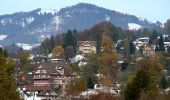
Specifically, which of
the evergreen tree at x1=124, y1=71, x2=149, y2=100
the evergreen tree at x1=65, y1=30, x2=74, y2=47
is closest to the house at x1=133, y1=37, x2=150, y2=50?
the evergreen tree at x1=65, y1=30, x2=74, y2=47

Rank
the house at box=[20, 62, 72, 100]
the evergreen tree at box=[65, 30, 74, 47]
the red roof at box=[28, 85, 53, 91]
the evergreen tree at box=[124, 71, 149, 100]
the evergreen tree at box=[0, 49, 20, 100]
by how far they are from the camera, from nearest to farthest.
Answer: the evergreen tree at box=[0, 49, 20, 100] < the evergreen tree at box=[124, 71, 149, 100] < the red roof at box=[28, 85, 53, 91] < the house at box=[20, 62, 72, 100] < the evergreen tree at box=[65, 30, 74, 47]

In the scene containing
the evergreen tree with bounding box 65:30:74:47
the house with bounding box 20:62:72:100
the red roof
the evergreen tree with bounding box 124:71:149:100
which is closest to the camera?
the evergreen tree with bounding box 124:71:149:100

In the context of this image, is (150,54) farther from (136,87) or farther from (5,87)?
(5,87)

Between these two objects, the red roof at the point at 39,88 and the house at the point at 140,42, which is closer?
the red roof at the point at 39,88

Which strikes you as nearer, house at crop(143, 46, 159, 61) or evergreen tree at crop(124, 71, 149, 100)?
evergreen tree at crop(124, 71, 149, 100)

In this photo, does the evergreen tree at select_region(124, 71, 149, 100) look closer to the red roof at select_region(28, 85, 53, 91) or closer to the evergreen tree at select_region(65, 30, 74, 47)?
the red roof at select_region(28, 85, 53, 91)

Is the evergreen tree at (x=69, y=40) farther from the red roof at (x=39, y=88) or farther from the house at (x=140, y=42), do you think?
the red roof at (x=39, y=88)

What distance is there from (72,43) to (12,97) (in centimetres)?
7826

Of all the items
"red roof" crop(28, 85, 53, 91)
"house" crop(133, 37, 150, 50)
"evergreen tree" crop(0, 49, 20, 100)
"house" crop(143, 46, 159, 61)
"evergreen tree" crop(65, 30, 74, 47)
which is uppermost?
"evergreen tree" crop(0, 49, 20, 100)

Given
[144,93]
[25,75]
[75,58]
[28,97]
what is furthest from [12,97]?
[75,58]

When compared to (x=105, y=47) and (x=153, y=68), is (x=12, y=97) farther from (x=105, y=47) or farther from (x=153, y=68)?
(x=105, y=47)

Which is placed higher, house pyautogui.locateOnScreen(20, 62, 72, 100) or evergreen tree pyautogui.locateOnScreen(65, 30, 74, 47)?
evergreen tree pyautogui.locateOnScreen(65, 30, 74, 47)

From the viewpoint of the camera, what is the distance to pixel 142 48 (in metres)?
96.5

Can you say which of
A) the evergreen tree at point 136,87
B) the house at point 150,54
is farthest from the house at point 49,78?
the evergreen tree at point 136,87
